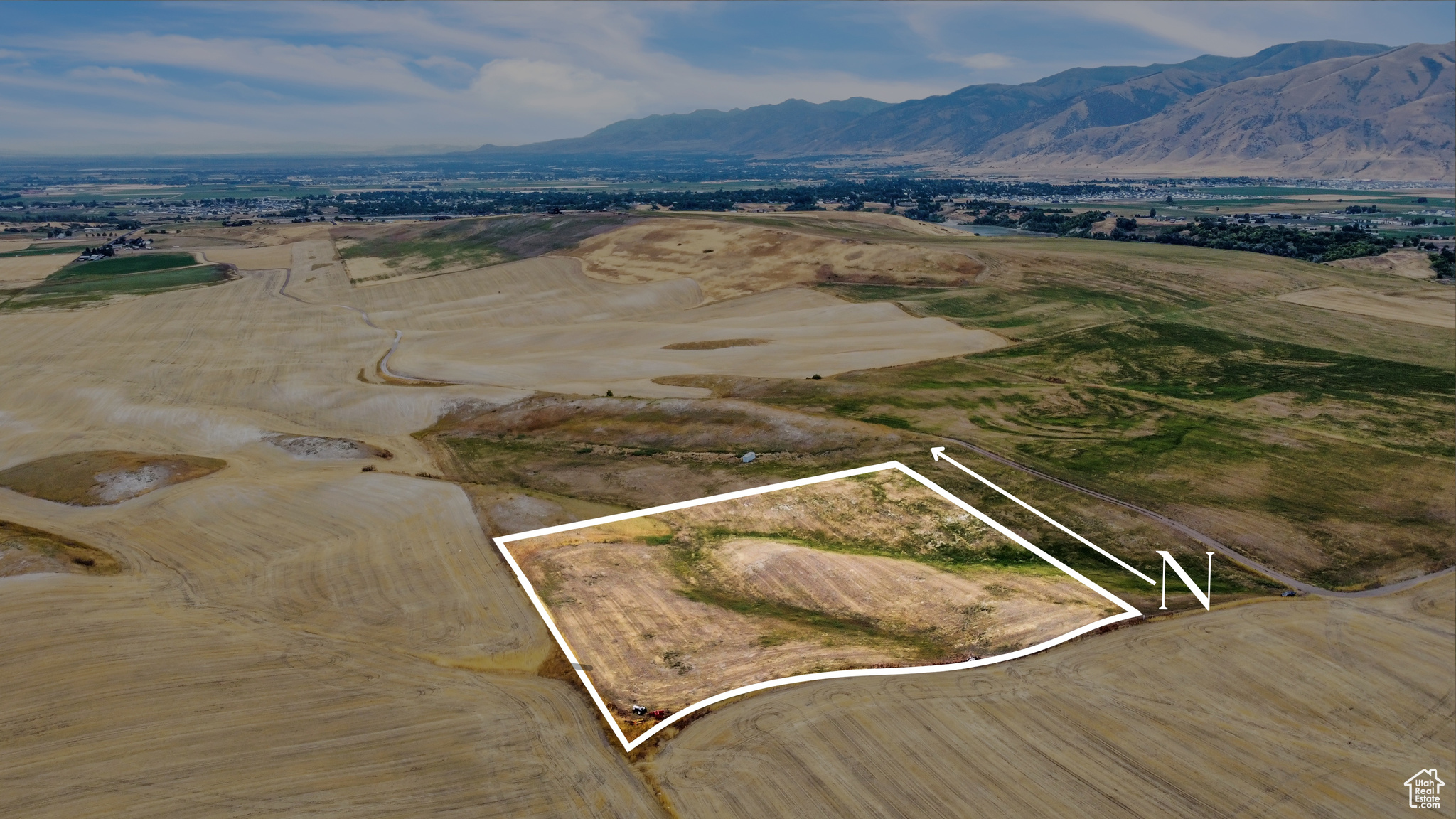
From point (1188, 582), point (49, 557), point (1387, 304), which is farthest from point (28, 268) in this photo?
point (1387, 304)

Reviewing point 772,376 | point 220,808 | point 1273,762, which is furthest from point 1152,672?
→ point 772,376

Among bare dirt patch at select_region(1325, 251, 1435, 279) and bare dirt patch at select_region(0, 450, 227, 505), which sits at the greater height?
bare dirt patch at select_region(1325, 251, 1435, 279)

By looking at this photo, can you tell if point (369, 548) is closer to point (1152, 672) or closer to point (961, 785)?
point (961, 785)

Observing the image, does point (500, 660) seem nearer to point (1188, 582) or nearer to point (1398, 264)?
point (1188, 582)

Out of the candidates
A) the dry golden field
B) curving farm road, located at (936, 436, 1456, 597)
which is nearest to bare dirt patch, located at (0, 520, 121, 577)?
the dry golden field

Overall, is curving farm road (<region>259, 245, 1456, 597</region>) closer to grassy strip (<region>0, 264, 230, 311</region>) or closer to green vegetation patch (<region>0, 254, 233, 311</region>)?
green vegetation patch (<region>0, 254, 233, 311</region>)

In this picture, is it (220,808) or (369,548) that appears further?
(369,548)
